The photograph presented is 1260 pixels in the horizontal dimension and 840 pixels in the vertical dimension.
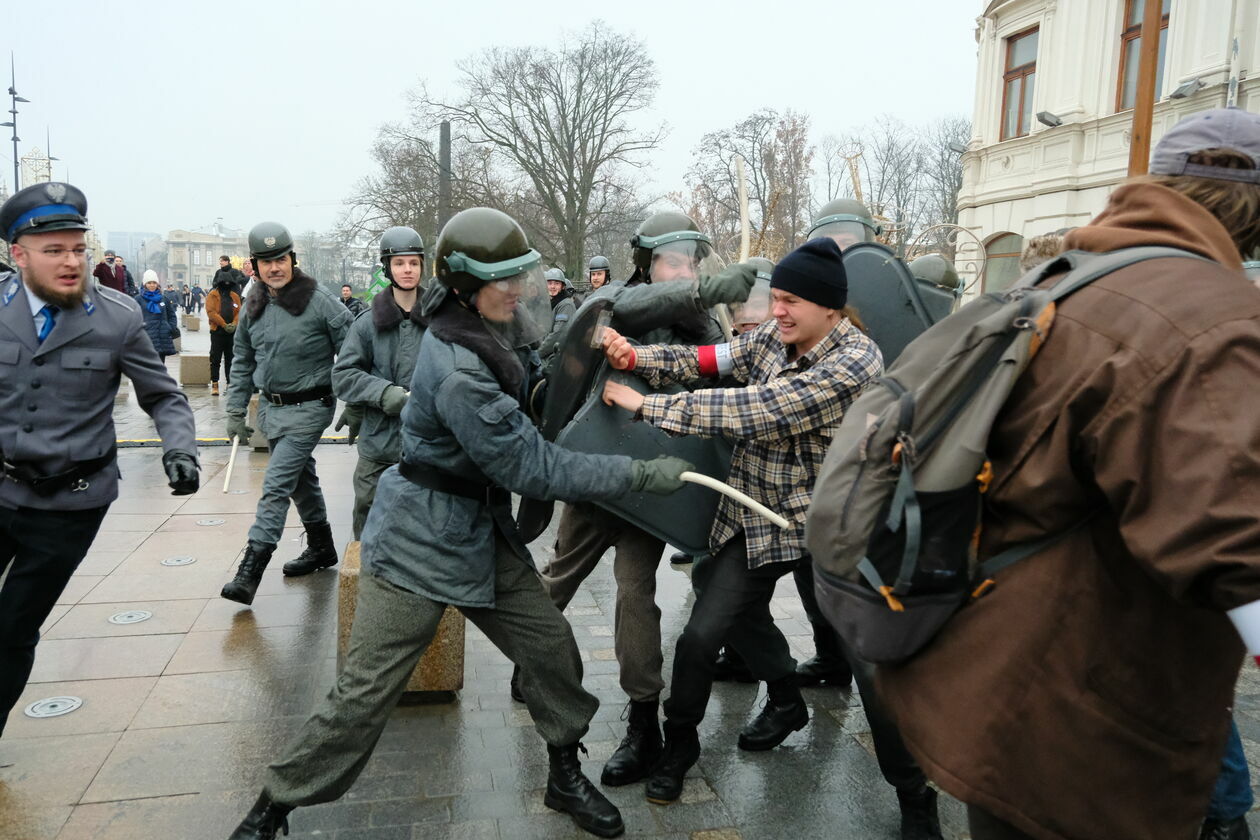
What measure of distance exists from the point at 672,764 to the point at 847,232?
8.05ft

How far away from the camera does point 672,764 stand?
3.43 meters

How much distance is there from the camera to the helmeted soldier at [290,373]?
18.7 feet

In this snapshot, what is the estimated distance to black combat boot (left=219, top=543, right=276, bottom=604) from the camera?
17.2 ft

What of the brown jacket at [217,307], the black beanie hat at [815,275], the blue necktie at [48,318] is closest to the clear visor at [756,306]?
the black beanie hat at [815,275]

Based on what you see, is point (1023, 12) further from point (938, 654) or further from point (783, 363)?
point (938, 654)

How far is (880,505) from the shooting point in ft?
5.35

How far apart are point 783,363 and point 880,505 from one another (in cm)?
161

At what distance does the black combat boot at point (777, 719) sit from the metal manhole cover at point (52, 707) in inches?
107

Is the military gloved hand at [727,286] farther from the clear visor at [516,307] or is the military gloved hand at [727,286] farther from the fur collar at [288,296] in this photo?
the fur collar at [288,296]

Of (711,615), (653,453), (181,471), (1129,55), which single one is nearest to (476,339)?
(653,453)

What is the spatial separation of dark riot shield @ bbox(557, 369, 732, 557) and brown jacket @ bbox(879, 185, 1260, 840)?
5.49 ft

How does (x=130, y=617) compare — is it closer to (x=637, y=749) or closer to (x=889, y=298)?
(x=637, y=749)

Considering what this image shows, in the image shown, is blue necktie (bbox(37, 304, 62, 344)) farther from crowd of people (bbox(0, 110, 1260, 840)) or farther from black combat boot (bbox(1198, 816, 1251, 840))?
black combat boot (bbox(1198, 816, 1251, 840))

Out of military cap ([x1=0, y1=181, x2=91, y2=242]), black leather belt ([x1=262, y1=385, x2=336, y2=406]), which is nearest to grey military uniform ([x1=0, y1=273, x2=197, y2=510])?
military cap ([x1=0, y1=181, x2=91, y2=242])
